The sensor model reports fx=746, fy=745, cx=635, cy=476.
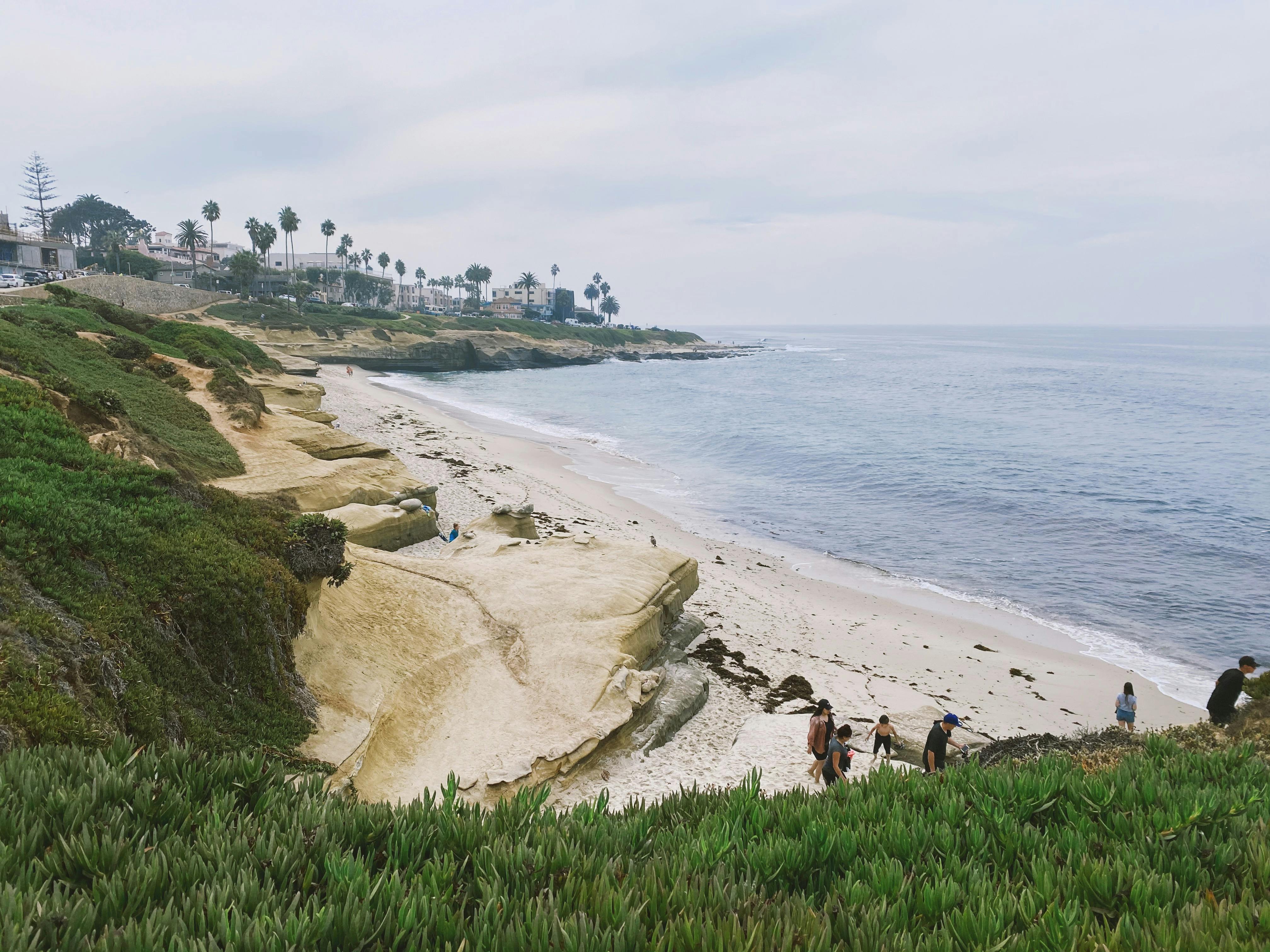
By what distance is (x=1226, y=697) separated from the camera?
11.2m

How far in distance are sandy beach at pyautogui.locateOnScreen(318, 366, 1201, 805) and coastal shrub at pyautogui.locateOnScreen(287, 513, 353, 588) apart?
3.31 metres

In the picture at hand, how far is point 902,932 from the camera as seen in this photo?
358 centimetres

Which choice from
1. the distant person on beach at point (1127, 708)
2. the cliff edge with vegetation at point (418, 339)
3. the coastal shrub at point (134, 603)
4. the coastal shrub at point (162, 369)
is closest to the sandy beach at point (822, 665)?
the distant person on beach at point (1127, 708)

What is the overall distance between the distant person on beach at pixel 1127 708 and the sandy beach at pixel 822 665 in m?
1.18

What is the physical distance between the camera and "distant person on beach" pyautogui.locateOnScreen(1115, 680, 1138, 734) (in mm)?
13148

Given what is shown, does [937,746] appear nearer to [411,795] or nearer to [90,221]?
[411,795]

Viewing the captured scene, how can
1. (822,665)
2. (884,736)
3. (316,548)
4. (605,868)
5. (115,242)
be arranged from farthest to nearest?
(115,242), (822,665), (884,736), (316,548), (605,868)

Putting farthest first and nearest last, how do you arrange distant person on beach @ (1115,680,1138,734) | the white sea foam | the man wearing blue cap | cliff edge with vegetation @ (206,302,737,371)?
cliff edge with vegetation @ (206,302,737,371) < the white sea foam < distant person on beach @ (1115,680,1138,734) < the man wearing blue cap

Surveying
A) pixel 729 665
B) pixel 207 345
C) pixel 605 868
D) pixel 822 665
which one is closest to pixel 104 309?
pixel 207 345

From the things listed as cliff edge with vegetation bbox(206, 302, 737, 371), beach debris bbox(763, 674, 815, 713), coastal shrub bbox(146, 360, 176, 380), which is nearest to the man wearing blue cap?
beach debris bbox(763, 674, 815, 713)

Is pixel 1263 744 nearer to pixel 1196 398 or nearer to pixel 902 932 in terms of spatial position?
pixel 902 932

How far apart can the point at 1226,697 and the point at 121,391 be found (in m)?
Result: 25.3

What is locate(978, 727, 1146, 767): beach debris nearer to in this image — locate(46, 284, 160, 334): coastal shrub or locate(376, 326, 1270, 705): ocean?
locate(376, 326, 1270, 705): ocean

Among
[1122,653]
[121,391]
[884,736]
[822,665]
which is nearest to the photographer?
[884,736]
